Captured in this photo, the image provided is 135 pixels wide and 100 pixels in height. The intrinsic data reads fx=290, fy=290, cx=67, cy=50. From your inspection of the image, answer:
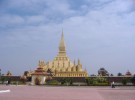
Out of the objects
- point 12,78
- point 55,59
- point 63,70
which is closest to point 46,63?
point 55,59

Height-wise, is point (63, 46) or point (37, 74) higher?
point (63, 46)

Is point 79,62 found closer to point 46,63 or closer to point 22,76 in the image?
point 46,63

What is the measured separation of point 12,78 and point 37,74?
24.5 ft

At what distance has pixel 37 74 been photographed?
42188mm

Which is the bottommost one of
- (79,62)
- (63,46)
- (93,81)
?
(93,81)

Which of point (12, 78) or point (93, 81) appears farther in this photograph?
point (12, 78)

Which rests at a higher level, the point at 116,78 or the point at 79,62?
the point at 79,62

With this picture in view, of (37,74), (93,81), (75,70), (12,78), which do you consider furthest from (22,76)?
(93,81)

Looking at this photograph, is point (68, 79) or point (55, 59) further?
point (55, 59)

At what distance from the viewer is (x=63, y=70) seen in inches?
1980

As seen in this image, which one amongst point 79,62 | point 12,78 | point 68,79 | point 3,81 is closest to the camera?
point 68,79

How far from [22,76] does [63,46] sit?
10.7m

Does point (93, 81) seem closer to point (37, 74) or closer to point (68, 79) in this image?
point (68, 79)

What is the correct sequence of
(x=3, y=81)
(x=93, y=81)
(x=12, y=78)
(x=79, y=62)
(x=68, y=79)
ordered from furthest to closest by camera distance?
(x=79, y=62) < (x=12, y=78) < (x=3, y=81) < (x=68, y=79) < (x=93, y=81)
